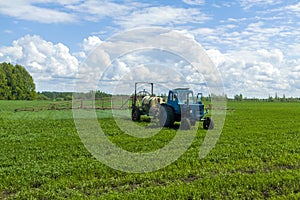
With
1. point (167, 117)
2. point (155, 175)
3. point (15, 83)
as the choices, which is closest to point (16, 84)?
point (15, 83)

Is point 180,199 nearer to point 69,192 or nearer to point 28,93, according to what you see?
point 69,192

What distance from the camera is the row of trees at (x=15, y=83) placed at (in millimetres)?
104562

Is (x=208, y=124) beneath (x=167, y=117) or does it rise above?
beneath

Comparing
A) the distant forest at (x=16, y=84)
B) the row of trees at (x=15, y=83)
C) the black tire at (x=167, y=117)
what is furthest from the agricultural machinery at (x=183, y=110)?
the row of trees at (x=15, y=83)

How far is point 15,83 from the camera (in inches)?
4262

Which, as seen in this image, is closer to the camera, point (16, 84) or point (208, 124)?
point (208, 124)

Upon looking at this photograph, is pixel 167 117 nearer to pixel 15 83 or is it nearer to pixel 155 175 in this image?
pixel 155 175

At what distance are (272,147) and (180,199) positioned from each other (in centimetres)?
785

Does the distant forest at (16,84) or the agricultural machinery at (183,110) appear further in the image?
the distant forest at (16,84)

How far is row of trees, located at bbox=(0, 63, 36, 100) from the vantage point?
4117 inches

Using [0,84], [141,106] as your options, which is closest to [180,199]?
[141,106]

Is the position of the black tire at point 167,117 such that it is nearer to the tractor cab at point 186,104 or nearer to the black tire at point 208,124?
the tractor cab at point 186,104

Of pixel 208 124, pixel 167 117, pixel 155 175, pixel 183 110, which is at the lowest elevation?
pixel 155 175

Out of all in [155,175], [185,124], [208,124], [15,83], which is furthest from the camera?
[15,83]
